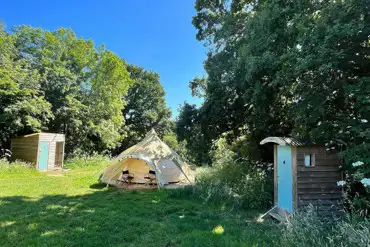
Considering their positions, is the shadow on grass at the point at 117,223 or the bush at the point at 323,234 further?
the shadow on grass at the point at 117,223

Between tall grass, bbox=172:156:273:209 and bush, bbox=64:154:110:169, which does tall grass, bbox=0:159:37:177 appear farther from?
tall grass, bbox=172:156:273:209

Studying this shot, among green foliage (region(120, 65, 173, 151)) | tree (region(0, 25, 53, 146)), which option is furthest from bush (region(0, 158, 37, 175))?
green foliage (region(120, 65, 173, 151))

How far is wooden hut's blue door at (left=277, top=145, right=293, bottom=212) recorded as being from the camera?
19.1 ft

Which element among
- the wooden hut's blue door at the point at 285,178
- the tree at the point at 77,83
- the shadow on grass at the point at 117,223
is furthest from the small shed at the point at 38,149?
the wooden hut's blue door at the point at 285,178

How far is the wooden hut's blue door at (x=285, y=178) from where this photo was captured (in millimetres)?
5822

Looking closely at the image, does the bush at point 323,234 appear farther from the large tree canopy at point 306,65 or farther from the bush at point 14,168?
the bush at point 14,168

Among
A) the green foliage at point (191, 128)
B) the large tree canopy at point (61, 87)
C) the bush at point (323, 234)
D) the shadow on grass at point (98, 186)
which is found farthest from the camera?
the large tree canopy at point (61, 87)

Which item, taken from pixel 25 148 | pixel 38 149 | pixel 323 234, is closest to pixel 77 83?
pixel 25 148

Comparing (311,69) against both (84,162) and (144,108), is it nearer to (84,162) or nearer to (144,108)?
(84,162)

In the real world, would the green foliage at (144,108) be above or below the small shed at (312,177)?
above

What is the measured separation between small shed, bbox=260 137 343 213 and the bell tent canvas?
547 cm

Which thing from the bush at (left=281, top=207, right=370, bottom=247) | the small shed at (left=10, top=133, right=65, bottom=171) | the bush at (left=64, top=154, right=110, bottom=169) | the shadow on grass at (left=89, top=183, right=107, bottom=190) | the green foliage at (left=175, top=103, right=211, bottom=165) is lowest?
the shadow on grass at (left=89, top=183, right=107, bottom=190)

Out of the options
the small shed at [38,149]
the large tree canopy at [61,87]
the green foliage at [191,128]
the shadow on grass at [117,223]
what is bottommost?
the shadow on grass at [117,223]

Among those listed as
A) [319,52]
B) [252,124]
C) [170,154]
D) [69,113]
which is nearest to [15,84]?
[69,113]
